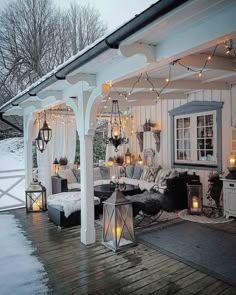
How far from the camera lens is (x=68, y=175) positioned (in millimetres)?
7562

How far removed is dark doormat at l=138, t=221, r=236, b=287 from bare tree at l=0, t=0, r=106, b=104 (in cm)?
789

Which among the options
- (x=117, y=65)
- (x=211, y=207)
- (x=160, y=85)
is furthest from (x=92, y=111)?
(x=211, y=207)

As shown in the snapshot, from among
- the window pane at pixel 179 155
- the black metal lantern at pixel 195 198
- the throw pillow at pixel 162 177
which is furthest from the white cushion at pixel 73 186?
the black metal lantern at pixel 195 198

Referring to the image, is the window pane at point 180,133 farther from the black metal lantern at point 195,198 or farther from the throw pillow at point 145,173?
the black metal lantern at point 195,198

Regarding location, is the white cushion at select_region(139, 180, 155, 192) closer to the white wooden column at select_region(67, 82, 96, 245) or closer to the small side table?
the small side table

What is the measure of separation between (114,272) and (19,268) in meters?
1.22

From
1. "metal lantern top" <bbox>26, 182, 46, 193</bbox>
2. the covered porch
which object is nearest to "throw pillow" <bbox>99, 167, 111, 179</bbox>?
the covered porch

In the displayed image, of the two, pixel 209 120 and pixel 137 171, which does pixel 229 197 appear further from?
pixel 137 171

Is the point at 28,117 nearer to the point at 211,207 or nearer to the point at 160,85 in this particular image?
the point at 160,85

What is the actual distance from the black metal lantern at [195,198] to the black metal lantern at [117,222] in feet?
7.18

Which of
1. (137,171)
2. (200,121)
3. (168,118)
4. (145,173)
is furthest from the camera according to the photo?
(137,171)

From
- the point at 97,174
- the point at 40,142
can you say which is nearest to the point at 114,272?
the point at 40,142

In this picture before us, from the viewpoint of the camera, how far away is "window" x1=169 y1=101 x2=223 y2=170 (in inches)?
249

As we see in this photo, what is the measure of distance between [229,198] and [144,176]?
2469 millimetres
